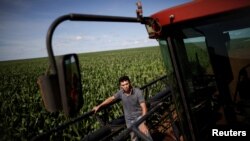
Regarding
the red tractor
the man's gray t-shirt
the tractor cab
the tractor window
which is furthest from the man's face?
the tractor window

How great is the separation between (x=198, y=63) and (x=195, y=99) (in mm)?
383

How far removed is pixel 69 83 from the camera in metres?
1.41

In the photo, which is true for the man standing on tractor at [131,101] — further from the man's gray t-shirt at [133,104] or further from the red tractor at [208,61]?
the red tractor at [208,61]

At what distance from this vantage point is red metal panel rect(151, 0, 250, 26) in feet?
6.50

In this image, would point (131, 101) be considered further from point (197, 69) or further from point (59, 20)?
point (59, 20)

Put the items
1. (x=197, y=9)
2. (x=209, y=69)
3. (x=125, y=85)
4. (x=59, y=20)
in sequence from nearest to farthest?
(x=59, y=20), (x=197, y=9), (x=209, y=69), (x=125, y=85)

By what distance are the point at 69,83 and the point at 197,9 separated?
133cm

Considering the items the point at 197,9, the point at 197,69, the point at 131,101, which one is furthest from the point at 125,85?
the point at 197,9

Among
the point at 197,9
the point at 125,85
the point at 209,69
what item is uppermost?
the point at 197,9

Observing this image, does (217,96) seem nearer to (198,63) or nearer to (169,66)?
(198,63)

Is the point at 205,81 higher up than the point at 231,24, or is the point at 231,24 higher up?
the point at 231,24

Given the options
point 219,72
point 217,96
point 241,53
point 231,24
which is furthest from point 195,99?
point 231,24

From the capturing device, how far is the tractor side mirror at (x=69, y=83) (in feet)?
4.41

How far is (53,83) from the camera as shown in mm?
1340
